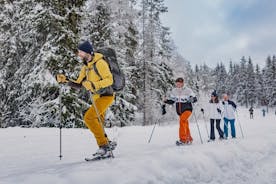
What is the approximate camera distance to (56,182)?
433 centimetres

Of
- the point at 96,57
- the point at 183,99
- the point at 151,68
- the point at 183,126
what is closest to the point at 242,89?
the point at 151,68

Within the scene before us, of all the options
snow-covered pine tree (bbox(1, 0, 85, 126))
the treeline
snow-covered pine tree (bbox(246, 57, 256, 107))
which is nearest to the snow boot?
snow-covered pine tree (bbox(1, 0, 85, 126))

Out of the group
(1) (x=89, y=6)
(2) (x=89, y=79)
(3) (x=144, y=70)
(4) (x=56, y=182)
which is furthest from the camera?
(3) (x=144, y=70)

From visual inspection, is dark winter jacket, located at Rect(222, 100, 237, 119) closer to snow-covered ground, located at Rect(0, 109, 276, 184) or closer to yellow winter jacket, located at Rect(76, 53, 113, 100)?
snow-covered ground, located at Rect(0, 109, 276, 184)

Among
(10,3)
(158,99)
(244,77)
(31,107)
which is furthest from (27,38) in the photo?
(244,77)

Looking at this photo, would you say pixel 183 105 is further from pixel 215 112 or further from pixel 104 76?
pixel 104 76

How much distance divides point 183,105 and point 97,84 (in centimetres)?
496

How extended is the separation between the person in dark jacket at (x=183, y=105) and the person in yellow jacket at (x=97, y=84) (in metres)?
3.92

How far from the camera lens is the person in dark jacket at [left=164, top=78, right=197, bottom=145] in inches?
398

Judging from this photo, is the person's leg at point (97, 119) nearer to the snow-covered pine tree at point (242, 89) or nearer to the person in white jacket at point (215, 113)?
the person in white jacket at point (215, 113)

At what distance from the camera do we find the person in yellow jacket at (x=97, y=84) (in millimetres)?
5965

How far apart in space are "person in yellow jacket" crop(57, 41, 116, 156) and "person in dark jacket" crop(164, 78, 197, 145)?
392 centimetres

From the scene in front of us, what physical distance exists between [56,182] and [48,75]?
14.2 metres

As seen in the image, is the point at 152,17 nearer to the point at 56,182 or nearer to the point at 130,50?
the point at 130,50
